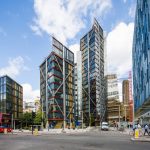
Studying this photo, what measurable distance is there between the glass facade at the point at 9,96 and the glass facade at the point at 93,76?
42.0 metres

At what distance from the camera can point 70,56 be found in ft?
503

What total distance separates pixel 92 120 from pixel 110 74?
1607 inches

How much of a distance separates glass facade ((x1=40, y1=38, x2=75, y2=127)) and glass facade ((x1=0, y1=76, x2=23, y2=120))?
12.2 m

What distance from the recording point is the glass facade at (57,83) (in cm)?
13188

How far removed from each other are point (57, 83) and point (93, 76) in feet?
148

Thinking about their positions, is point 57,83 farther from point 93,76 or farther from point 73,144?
point 73,144

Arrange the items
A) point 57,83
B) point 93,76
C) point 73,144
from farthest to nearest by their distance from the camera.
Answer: point 93,76 → point 57,83 → point 73,144

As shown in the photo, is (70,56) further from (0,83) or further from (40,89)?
(0,83)

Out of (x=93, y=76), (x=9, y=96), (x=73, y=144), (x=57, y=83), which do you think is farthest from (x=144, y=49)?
(x=93, y=76)

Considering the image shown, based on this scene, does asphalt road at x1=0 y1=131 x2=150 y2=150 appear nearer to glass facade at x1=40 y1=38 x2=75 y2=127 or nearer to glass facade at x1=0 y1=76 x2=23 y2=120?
glass facade at x1=40 y1=38 x2=75 y2=127

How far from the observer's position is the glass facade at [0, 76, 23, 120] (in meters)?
130

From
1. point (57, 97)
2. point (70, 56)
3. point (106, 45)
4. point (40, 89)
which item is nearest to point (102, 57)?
point (106, 45)

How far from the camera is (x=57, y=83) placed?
134500 mm

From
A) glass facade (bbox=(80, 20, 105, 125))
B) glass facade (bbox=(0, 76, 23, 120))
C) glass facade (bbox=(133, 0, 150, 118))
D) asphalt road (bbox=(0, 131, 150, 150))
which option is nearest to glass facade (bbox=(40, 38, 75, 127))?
glass facade (bbox=(0, 76, 23, 120))
